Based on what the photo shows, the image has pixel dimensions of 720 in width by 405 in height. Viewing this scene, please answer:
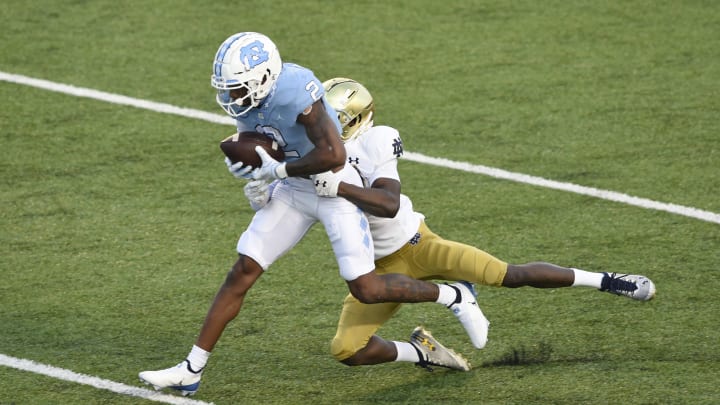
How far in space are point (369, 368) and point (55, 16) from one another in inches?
243

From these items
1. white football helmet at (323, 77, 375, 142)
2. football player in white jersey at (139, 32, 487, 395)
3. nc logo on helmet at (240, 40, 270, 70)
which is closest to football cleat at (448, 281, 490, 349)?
football player in white jersey at (139, 32, 487, 395)

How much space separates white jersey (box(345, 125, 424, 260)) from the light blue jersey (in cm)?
19

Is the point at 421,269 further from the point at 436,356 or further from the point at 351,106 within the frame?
the point at 351,106

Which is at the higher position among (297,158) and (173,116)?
(297,158)

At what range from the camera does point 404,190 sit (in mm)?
8352

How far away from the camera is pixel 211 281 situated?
7211 mm

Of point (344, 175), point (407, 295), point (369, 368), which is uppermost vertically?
point (344, 175)

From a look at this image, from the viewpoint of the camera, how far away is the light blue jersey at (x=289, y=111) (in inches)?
225

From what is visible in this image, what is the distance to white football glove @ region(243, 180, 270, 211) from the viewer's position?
5.83 metres

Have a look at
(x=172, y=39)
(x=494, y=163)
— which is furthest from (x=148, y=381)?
(x=172, y=39)

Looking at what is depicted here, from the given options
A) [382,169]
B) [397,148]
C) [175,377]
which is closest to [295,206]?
[382,169]

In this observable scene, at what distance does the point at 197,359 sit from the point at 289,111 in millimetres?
1234

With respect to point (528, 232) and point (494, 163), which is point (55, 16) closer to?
point (494, 163)

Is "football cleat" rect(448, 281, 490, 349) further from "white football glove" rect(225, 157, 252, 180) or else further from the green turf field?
"white football glove" rect(225, 157, 252, 180)
